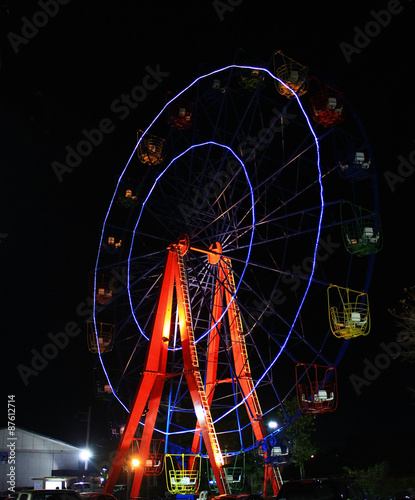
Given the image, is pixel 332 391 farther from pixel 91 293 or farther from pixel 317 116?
pixel 91 293

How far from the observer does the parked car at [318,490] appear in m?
10.1

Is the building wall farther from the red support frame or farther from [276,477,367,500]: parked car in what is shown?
[276,477,367,500]: parked car

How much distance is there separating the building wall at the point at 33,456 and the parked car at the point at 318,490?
3722 centimetres

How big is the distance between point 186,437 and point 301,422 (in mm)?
11189

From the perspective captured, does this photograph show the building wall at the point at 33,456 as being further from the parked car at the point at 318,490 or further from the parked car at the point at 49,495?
the parked car at the point at 318,490

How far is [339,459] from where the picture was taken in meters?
50.2

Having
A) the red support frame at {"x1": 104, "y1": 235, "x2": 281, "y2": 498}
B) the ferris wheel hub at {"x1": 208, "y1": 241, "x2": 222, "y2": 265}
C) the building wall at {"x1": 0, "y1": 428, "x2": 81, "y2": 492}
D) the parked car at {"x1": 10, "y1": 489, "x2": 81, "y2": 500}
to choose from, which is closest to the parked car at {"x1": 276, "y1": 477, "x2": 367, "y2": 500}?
the parked car at {"x1": 10, "y1": 489, "x2": 81, "y2": 500}

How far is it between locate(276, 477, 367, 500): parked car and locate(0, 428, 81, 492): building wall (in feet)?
122

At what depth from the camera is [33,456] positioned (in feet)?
148

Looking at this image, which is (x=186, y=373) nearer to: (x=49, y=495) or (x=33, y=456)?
(x=49, y=495)

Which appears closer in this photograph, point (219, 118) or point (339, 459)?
point (219, 118)

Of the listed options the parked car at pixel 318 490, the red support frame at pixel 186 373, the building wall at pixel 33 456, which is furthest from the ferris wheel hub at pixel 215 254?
the building wall at pixel 33 456

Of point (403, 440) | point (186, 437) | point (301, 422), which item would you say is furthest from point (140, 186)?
point (403, 440)

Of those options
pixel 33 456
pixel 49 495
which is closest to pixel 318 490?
pixel 49 495
